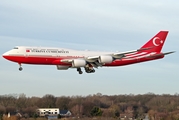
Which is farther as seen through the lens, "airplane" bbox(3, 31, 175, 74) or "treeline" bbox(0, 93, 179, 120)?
"treeline" bbox(0, 93, 179, 120)

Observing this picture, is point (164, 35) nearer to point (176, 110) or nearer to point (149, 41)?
point (149, 41)

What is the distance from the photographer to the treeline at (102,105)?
146125mm

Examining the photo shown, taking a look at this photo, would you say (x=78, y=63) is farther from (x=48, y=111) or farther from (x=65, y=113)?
(x=65, y=113)

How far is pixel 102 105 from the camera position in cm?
17288

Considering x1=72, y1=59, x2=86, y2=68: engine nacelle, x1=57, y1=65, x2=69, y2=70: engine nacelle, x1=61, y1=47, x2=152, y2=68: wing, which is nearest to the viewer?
x1=72, y1=59, x2=86, y2=68: engine nacelle

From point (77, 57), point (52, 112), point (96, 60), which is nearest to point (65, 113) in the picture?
point (52, 112)

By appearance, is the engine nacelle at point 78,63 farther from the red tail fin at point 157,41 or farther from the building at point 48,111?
the building at point 48,111

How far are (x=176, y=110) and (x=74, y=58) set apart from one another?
6136 cm

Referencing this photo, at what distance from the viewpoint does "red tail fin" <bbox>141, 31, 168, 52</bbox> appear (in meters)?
93.4

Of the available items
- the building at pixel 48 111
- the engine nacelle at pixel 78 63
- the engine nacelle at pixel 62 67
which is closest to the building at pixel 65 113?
the building at pixel 48 111

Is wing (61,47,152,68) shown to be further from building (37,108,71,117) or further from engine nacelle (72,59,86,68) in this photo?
building (37,108,71,117)

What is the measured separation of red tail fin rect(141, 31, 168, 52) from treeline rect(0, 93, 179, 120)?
1578 inches

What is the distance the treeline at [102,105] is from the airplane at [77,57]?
43149mm

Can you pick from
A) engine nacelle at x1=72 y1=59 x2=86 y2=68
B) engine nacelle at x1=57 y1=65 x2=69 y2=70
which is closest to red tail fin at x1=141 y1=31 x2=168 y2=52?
engine nacelle at x1=72 y1=59 x2=86 y2=68
